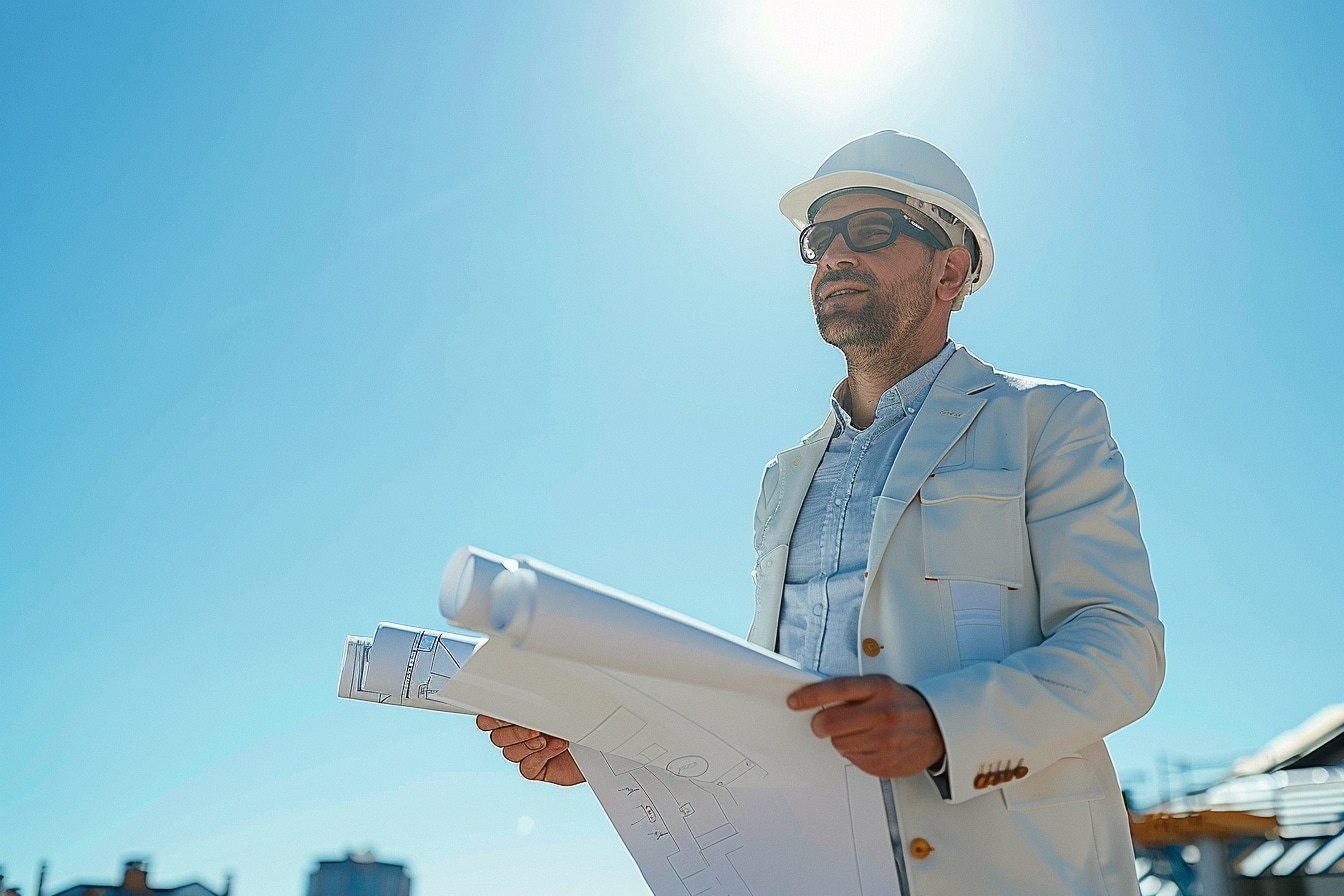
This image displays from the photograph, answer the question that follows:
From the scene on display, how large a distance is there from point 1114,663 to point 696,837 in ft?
2.47

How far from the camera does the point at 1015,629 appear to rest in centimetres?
203

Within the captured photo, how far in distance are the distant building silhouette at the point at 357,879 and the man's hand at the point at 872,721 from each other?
40271 millimetres

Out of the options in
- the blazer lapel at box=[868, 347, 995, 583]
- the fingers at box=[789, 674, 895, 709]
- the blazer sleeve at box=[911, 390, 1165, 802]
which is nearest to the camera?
the fingers at box=[789, 674, 895, 709]

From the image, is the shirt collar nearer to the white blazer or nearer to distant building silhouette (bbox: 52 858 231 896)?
the white blazer

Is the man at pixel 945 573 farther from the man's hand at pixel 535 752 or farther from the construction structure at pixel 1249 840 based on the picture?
the construction structure at pixel 1249 840

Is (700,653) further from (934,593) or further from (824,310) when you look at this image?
(824,310)

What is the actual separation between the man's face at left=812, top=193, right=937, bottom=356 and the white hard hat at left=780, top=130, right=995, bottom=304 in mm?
50

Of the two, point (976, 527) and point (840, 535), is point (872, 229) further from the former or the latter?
point (976, 527)

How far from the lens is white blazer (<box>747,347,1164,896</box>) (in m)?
1.70

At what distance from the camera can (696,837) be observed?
1828 millimetres

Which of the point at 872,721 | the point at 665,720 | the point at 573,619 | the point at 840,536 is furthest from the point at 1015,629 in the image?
the point at 573,619

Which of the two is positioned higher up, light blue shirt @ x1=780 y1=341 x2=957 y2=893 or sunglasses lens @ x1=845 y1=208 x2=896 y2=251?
sunglasses lens @ x1=845 y1=208 x2=896 y2=251

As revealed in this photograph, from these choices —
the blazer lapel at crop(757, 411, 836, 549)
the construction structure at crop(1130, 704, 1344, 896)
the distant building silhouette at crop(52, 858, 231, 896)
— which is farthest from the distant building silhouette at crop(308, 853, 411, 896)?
the blazer lapel at crop(757, 411, 836, 549)

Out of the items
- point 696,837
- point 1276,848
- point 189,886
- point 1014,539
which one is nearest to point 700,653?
point 696,837
